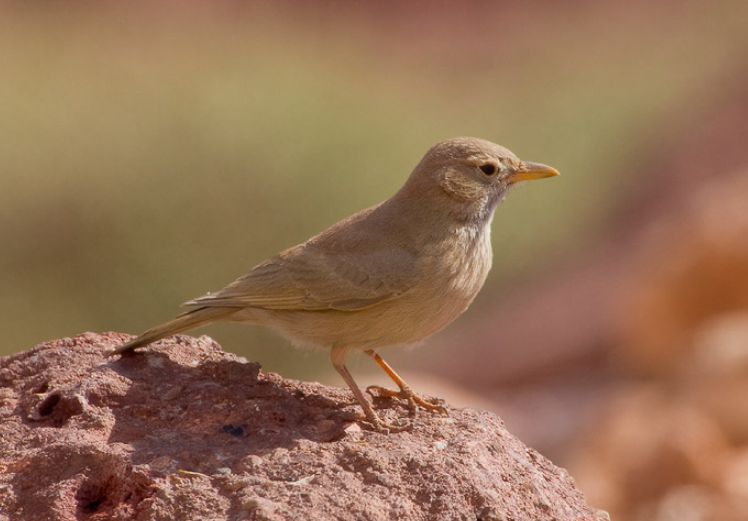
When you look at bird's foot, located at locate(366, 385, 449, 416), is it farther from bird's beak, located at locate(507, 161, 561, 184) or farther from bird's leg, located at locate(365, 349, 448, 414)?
bird's beak, located at locate(507, 161, 561, 184)

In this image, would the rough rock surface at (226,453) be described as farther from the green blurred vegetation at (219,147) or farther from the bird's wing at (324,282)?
the green blurred vegetation at (219,147)

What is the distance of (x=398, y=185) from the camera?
1806 cm

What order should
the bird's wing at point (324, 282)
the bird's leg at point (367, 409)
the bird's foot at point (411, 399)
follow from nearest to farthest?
the bird's leg at point (367, 409)
the bird's foot at point (411, 399)
the bird's wing at point (324, 282)

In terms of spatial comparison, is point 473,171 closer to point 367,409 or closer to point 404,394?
point 404,394

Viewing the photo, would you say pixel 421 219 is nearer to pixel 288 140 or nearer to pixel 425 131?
pixel 288 140

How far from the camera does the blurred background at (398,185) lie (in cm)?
1281

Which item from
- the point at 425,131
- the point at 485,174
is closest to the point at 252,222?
the point at 425,131

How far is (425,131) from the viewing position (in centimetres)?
1991

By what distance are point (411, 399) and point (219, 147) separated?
10656 millimetres

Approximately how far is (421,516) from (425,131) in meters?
15.0

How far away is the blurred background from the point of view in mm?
12812

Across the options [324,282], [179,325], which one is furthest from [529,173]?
[179,325]

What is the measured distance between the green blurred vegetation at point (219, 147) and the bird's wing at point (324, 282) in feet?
26.6

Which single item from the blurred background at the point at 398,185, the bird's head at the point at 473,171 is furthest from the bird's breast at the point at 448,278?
the blurred background at the point at 398,185
